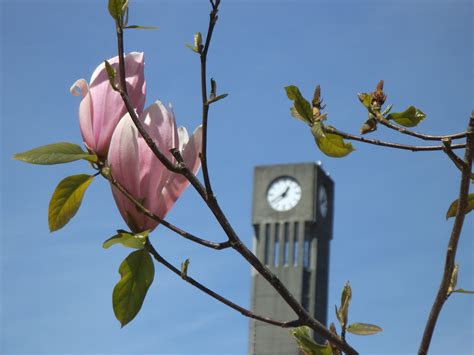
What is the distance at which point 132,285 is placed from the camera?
0.40m

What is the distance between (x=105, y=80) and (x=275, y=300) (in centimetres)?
1772

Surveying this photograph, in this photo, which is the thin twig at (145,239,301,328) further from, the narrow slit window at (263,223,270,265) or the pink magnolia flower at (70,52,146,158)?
the narrow slit window at (263,223,270,265)

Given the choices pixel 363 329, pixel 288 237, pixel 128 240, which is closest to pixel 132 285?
pixel 128 240

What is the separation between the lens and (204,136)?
0.37 meters

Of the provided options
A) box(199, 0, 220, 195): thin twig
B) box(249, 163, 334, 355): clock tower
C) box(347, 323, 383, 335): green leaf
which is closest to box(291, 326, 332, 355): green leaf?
box(347, 323, 383, 335): green leaf

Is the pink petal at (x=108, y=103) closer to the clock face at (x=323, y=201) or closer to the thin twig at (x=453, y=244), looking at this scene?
the thin twig at (x=453, y=244)

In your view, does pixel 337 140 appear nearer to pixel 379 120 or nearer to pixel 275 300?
pixel 379 120

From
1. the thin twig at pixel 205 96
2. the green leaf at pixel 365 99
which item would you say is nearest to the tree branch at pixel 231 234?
the thin twig at pixel 205 96

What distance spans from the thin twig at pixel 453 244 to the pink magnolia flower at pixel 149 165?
13 centimetres

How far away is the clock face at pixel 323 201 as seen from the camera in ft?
59.4

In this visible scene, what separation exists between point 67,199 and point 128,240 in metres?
0.04

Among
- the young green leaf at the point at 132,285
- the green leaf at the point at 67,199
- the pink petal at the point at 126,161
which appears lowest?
the young green leaf at the point at 132,285

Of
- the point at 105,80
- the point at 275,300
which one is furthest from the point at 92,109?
the point at 275,300

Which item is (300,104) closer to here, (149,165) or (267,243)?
(149,165)
